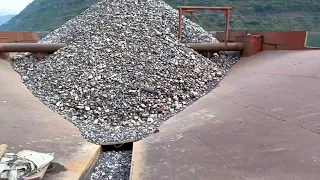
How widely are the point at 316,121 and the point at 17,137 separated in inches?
162

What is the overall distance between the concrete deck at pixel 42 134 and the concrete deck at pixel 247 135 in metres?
0.76

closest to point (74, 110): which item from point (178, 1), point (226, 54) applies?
point (226, 54)

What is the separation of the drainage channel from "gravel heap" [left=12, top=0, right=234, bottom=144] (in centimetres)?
14

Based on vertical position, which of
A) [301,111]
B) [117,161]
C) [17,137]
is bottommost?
[117,161]

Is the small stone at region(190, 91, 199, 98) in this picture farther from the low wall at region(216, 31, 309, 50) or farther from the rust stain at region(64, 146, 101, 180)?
the low wall at region(216, 31, 309, 50)

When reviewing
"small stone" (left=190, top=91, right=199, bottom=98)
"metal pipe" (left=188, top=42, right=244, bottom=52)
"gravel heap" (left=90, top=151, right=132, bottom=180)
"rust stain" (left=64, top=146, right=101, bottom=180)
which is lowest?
"gravel heap" (left=90, top=151, right=132, bottom=180)

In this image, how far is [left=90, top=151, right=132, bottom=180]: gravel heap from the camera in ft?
12.3

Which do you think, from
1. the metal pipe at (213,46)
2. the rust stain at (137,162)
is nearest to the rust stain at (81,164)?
the rust stain at (137,162)

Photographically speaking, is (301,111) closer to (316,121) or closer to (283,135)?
(316,121)

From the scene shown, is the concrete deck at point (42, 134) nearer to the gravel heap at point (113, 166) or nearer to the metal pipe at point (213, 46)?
the gravel heap at point (113, 166)

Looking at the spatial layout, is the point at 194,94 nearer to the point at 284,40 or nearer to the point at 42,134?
the point at 42,134

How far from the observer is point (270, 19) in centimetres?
3428

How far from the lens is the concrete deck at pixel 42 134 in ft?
11.7

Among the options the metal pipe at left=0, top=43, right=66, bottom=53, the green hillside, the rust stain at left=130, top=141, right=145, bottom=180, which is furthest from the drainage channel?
the green hillside
